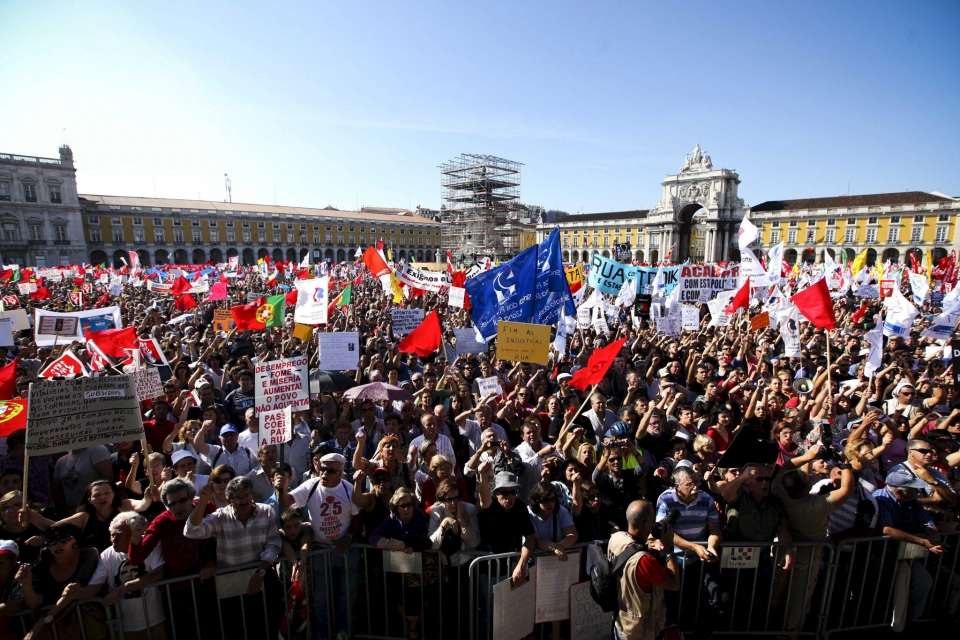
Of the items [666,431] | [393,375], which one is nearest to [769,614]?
[666,431]

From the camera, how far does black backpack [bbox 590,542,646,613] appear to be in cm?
280

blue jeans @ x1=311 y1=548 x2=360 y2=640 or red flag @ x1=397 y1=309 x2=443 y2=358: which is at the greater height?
red flag @ x1=397 y1=309 x2=443 y2=358

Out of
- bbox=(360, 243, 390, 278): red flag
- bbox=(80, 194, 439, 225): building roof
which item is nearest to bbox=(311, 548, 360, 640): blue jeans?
bbox=(360, 243, 390, 278): red flag

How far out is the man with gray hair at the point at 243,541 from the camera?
314 centimetres

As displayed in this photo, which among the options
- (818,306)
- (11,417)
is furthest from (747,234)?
(11,417)

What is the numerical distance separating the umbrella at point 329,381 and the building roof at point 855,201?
7823 cm

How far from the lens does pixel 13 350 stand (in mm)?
9805

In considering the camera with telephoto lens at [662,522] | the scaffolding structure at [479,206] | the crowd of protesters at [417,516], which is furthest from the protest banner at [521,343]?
the scaffolding structure at [479,206]

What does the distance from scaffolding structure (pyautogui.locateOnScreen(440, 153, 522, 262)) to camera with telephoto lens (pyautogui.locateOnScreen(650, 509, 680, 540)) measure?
181 feet

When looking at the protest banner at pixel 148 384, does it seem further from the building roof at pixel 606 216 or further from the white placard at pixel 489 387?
the building roof at pixel 606 216

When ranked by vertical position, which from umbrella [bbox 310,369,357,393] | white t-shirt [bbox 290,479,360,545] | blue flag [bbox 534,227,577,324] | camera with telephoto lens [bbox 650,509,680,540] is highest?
blue flag [bbox 534,227,577,324]

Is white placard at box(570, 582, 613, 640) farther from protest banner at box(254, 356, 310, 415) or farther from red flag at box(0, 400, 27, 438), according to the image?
red flag at box(0, 400, 27, 438)

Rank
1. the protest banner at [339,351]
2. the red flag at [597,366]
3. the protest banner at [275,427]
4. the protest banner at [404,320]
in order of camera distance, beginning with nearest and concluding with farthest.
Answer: the protest banner at [275,427]
the red flag at [597,366]
the protest banner at [339,351]
the protest banner at [404,320]

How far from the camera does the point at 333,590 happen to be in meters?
3.61
